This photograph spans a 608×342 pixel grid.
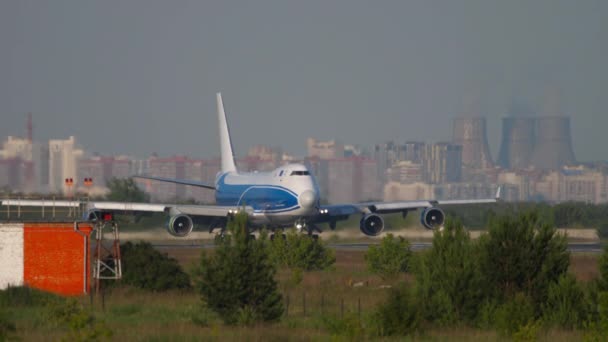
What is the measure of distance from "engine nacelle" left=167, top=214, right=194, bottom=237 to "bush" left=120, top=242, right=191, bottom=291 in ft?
78.4

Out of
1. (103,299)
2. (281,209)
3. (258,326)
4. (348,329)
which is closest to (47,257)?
(103,299)

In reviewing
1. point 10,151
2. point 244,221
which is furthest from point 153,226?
point 10,151

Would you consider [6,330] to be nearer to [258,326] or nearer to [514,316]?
[258,326]

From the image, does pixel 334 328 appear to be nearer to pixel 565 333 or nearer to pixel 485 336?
pixel 485 336

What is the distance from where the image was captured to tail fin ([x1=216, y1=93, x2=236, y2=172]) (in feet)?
337

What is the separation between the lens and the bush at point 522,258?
3916cm

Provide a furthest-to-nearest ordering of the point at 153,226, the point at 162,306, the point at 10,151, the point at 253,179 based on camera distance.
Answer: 1. the point at 10,151
2. the point at 153,226
3. the point at 253,179
4. the point at 162,306

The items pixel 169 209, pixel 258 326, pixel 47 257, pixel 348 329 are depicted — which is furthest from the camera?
pixel 169 209

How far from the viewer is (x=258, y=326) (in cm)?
3825

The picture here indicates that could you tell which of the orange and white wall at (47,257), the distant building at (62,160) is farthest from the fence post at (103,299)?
the distant building at (62,160)

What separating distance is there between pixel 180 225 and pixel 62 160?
295 ft

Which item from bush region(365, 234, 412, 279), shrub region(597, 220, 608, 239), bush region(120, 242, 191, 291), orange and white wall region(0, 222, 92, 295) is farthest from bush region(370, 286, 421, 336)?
shrub region(597, 220, 608, 239)

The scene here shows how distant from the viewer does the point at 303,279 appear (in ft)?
194

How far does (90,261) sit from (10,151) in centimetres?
13491
